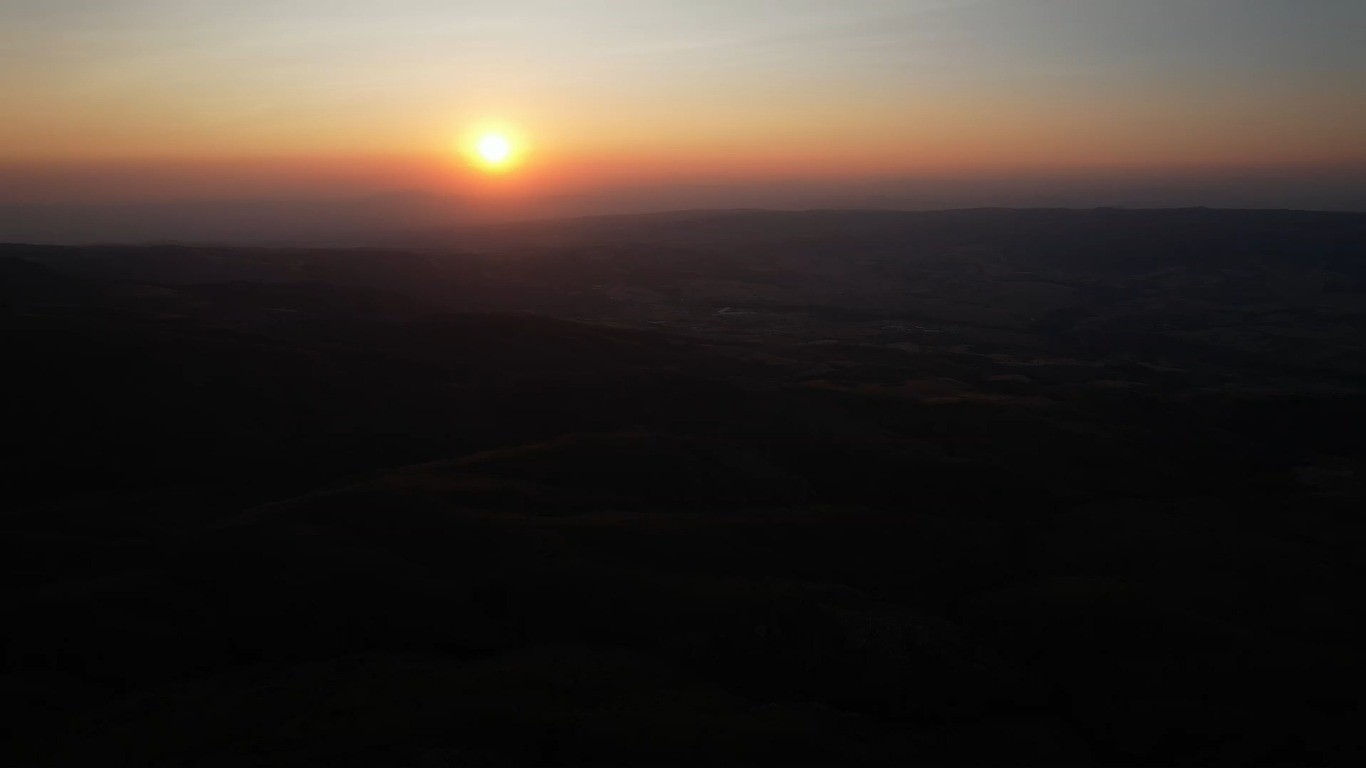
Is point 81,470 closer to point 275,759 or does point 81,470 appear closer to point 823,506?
point 275,759

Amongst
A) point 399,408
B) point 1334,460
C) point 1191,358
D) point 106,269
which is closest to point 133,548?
point 399,408

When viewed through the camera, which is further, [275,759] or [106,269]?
→ [106,269]

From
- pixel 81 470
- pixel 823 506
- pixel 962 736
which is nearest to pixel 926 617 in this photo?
pixel 962 736

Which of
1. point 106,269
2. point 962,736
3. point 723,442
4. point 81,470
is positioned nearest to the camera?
point 962,736

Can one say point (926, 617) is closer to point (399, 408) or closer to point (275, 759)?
point (275, 759)

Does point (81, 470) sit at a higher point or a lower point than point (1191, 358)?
higher

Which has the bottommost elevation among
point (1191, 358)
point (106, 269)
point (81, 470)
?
point (1191, 358)

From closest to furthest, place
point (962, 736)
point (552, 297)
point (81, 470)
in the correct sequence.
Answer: point (962, 736), point (81, 470), point (552, 297)
